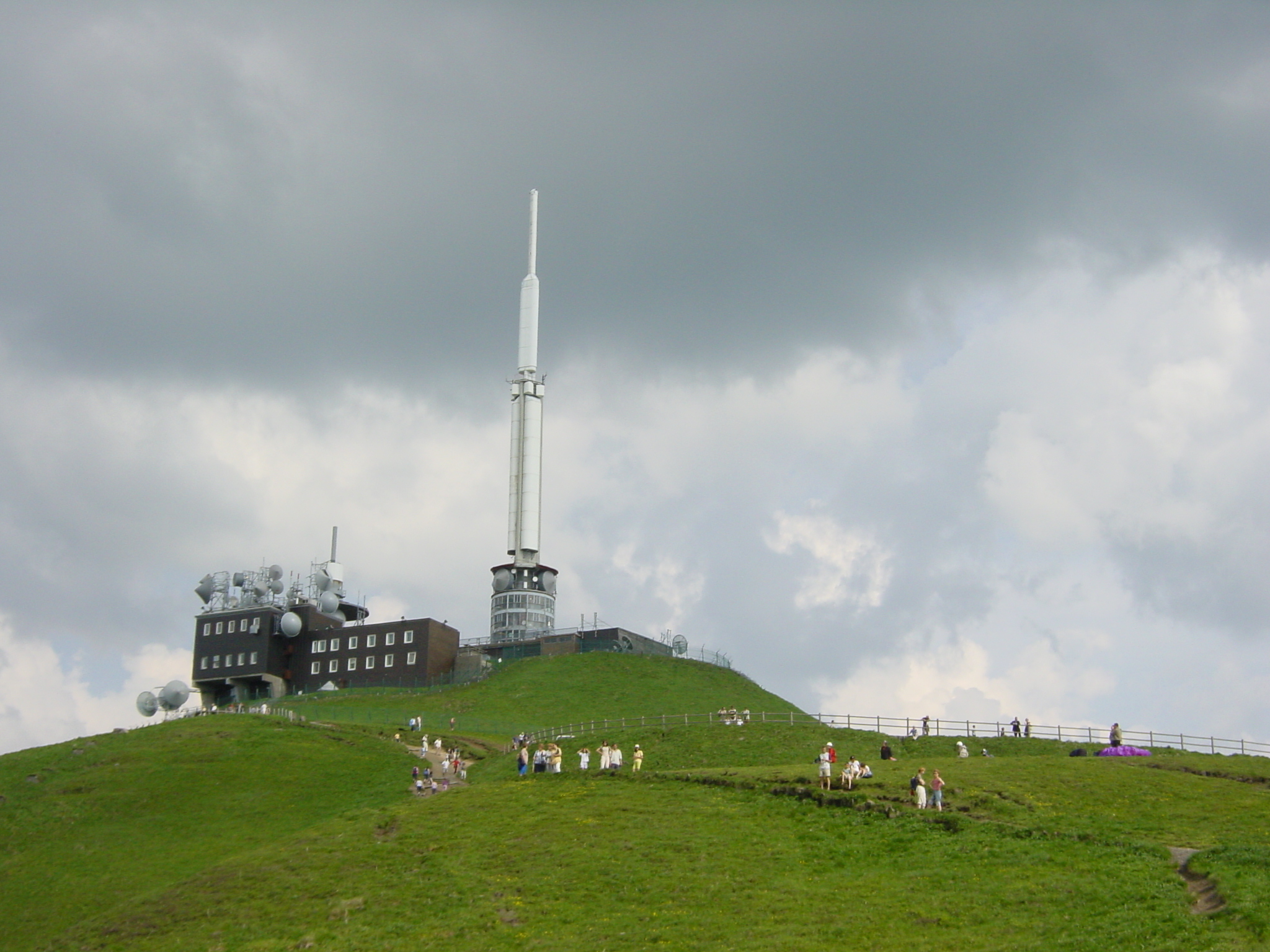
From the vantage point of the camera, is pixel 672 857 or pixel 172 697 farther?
pixel 172 697

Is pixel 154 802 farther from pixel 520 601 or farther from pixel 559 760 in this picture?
pixel 520 601

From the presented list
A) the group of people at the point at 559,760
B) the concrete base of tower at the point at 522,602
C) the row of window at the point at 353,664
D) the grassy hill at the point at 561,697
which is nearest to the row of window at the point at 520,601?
the concrete base of tower at the point at 522,602

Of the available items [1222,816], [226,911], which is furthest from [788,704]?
[226,911]

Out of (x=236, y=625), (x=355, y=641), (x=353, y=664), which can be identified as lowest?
(x=353, y=664)

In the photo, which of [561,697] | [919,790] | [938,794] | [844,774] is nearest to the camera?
[938,794]

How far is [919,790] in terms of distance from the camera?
49.5 meters

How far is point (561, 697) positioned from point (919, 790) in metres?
60.5

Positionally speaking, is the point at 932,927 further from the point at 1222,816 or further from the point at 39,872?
the point at 39,872

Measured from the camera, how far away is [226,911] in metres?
44.4

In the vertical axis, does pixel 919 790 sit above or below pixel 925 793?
above

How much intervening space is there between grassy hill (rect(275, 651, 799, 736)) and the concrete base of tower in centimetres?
1095

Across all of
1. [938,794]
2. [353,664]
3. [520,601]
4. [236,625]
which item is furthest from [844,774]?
[236,625]

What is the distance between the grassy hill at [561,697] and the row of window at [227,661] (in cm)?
1273

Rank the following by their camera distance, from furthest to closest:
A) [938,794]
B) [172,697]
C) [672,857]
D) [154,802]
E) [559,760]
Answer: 1. [172,697]
2. [154,802]
3. [559,760]
4. [938,794]
5. [672,857]
